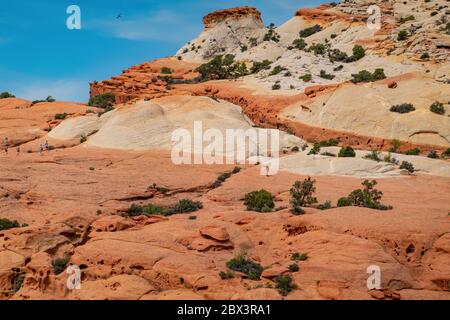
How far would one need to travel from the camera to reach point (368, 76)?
2368 inches

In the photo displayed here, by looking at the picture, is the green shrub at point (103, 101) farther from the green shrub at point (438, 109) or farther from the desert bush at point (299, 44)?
the green shrub at point (438, 109)

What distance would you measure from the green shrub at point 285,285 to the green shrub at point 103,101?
40.3 m

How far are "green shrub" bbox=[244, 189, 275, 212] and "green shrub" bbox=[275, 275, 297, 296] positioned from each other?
9199 mm

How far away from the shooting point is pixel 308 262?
832 inches

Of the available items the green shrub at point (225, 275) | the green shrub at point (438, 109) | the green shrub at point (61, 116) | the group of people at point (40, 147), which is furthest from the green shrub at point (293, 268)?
the green shrub at point (61, 116)

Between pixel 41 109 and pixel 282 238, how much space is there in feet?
117

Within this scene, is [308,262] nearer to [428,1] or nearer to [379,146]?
[379,146]

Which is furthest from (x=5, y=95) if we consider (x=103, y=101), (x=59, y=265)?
(x=59, y=265)

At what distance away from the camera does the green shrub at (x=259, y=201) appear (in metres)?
29.3

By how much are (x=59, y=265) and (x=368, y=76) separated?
44.7 m

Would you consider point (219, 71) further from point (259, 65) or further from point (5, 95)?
point (5, 95)

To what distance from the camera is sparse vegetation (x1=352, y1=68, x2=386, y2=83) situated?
Answer: 59406 mm
